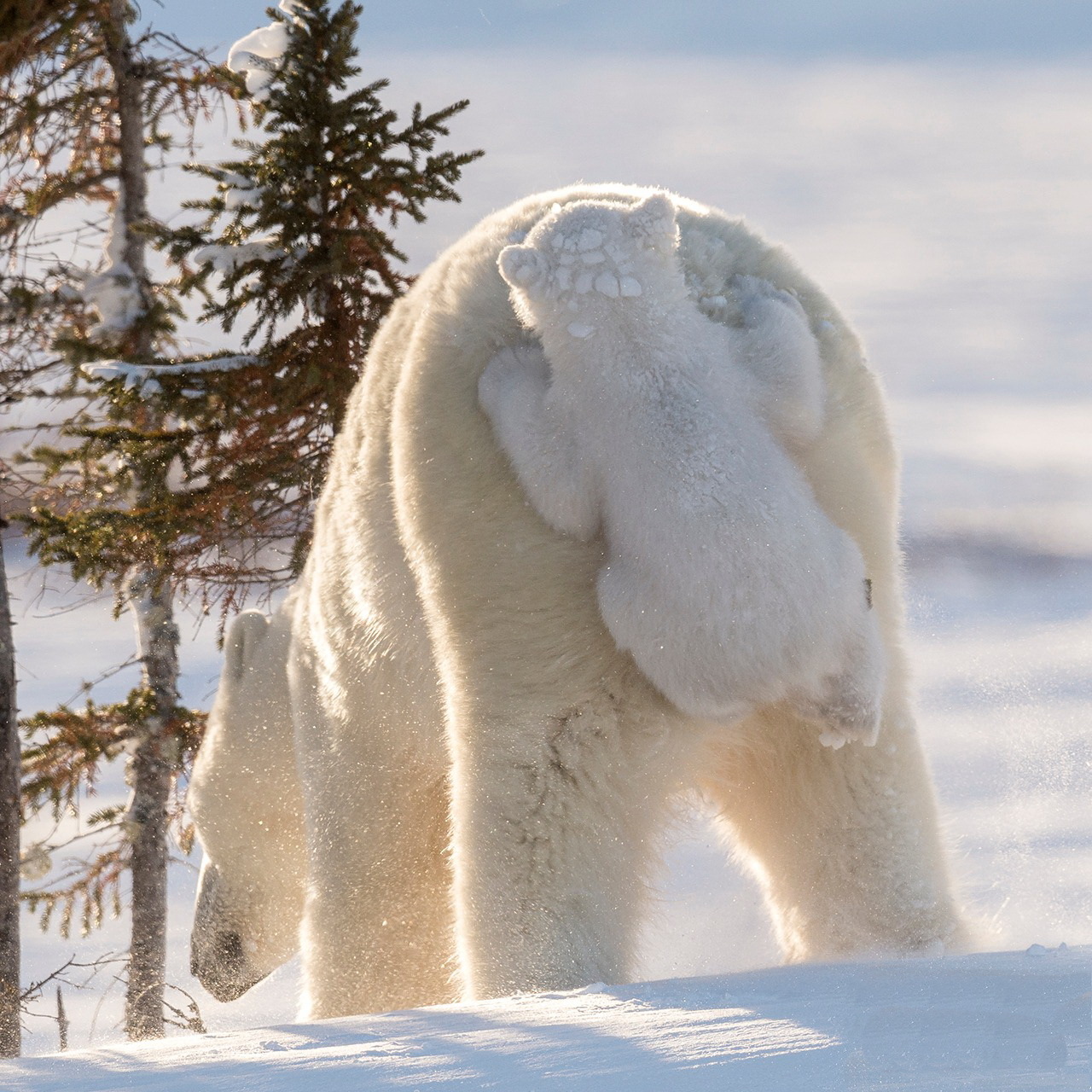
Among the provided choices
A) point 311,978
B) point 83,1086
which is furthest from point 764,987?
point 311,978

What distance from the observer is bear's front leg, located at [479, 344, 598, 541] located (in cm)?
290

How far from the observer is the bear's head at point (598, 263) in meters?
2.82

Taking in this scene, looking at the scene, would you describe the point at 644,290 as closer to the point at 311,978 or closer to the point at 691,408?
the point at 691,408

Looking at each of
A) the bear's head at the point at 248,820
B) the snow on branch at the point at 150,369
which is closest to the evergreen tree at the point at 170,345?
the snow on branch at the point at 150,369

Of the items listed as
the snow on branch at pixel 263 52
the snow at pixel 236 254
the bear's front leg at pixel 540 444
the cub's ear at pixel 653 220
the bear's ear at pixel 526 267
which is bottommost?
the bear's front leg at pixel 540 444

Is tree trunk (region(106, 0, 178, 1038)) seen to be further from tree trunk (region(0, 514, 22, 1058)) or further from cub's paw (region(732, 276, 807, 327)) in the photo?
cub's paw (region(732, 276, 807, 327))

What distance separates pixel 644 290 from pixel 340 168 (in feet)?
19.4

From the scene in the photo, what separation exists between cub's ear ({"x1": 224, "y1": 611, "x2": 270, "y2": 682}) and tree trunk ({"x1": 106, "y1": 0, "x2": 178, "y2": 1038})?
4630mm

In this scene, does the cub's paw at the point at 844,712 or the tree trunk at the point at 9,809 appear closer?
the cub's paw at the point at 844,712

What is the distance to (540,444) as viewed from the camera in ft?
9.62

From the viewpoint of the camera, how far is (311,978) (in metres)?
4.18

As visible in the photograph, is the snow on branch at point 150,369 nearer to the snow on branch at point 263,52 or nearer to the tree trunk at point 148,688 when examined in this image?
the tree trunk at point 148,688

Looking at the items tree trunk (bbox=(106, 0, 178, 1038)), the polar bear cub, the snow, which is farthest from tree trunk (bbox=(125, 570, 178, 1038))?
the polar bear cub

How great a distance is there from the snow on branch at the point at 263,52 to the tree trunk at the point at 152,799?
3.71m
